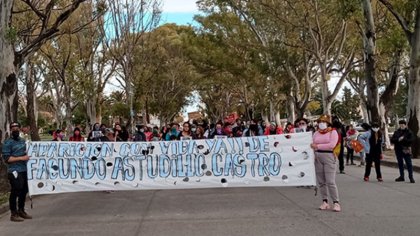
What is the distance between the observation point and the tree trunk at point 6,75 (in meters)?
12.3

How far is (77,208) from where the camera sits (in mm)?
10297

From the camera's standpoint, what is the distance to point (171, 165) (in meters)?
10.1

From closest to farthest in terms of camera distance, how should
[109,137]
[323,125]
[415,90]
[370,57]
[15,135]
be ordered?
1. [323,125]
2. [15,135]
3. [109,137]
4. [415,90]
5. [370,57]

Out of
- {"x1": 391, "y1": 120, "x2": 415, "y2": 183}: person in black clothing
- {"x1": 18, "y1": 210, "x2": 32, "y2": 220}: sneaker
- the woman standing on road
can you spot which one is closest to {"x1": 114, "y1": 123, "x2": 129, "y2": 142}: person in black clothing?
{"x1": 18, "y1": 210, "x2": 32, "y2": 220}: sneaker

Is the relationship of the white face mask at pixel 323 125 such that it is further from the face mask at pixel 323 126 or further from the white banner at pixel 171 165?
the white banner at pixel 171 165

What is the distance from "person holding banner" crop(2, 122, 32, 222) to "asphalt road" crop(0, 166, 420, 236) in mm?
274

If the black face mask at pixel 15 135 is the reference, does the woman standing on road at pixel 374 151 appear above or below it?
below

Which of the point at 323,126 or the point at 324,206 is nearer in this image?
the point at 324,206

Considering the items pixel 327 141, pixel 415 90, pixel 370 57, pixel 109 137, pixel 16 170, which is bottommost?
pixel 16 170

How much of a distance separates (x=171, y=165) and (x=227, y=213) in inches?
64.5

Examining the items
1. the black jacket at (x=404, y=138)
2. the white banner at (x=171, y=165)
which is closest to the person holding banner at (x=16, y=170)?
the white banner at (x=171, y=165)

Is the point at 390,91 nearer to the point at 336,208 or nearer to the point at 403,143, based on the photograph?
the point at 403,143

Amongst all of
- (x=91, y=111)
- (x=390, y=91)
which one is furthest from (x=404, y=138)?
(x=91, y=111)

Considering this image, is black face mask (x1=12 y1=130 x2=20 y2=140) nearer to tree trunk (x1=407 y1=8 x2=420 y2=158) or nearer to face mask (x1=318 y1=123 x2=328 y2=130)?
face mask (x1=318 y1=123 x2=328 y2=130)
